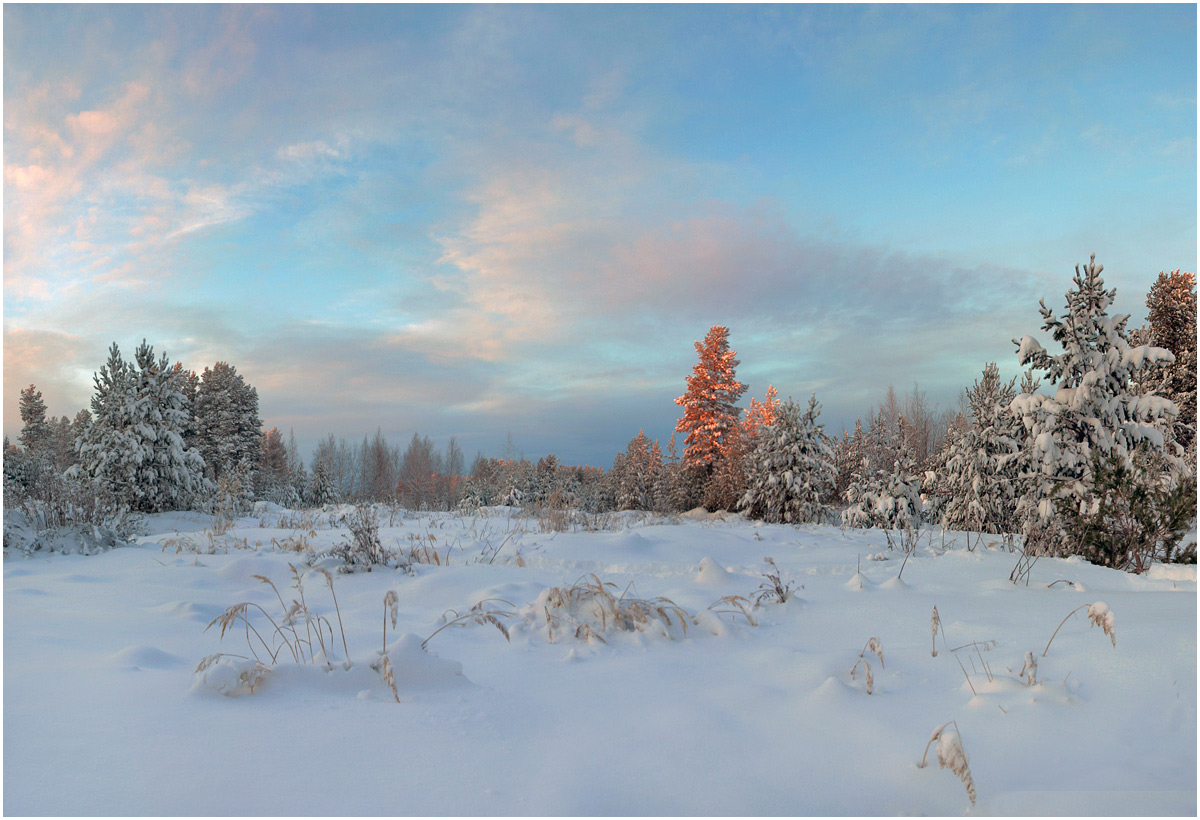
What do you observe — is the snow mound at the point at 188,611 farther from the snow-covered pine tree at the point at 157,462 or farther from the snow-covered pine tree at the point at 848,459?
the snow-covered pine tree at the point at 848,459

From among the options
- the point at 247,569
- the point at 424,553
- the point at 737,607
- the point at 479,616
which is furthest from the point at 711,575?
the point at 247,569

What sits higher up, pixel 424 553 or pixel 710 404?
pixel 710 404

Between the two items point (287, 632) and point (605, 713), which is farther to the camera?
point (287, 632)

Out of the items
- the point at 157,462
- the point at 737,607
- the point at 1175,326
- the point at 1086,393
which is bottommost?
the point at 737,607

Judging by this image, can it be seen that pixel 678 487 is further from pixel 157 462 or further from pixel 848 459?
pixel 157 462

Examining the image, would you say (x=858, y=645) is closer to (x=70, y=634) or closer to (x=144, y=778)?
(x=144, y=778)

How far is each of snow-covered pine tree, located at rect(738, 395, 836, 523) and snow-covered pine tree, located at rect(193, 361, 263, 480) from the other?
2923 centimetres

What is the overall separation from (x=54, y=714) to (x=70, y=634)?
3.90ft

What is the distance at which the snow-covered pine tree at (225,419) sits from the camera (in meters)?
34.2

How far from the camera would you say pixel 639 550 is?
18.3 ft

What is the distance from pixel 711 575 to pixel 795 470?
14753 millimetres

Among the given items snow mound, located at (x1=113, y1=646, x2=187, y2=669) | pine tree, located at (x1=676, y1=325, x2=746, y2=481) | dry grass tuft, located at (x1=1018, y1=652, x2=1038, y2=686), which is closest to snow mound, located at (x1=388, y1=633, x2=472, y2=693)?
snow mound, located at (x1=113, y1=646, x2=187, y2=669)

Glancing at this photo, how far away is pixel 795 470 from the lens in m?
18.0

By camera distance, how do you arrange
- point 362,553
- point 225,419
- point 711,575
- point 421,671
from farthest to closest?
point 225,419 → point 362,553 → point 711,575 → point 421,671
